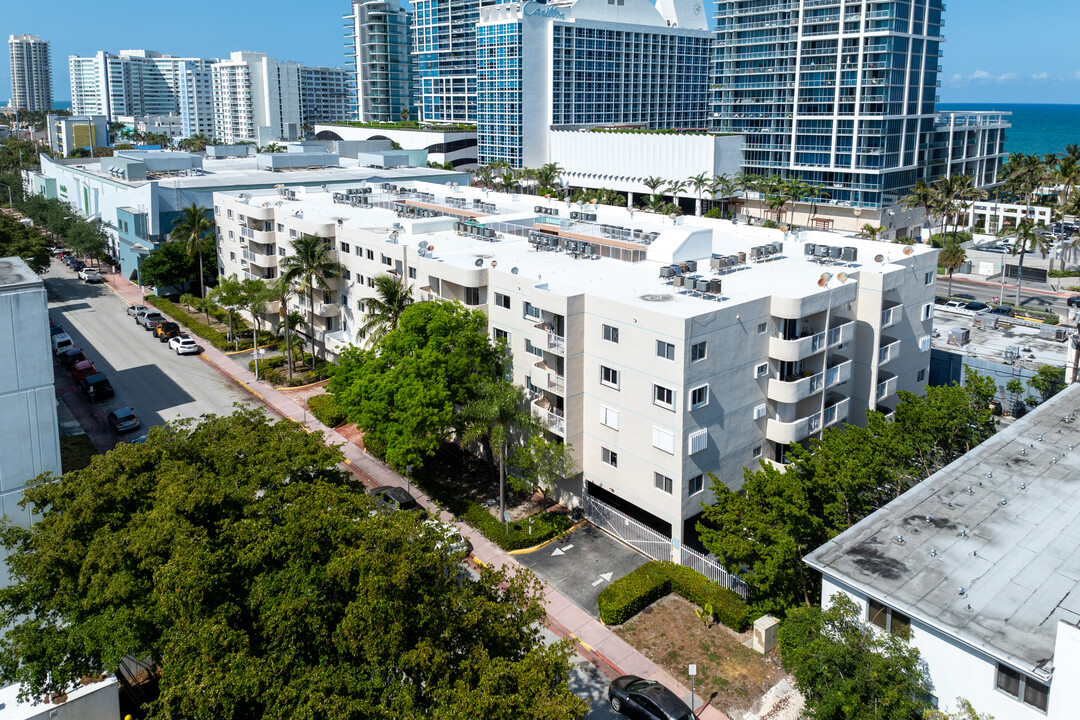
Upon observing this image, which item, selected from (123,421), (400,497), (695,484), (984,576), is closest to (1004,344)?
(695,484)

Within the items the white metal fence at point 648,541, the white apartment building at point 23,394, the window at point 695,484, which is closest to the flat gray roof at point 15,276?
the white apartment building at point 23,394

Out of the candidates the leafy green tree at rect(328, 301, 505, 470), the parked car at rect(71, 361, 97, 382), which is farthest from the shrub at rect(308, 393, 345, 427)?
the parked car at rect(71, 361, 97, 382)

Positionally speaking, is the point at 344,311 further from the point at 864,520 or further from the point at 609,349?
the point at 864,520

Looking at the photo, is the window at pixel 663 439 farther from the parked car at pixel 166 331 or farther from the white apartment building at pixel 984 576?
the parked car at pixel 166 331

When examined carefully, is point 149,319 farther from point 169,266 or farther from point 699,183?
point 699,183

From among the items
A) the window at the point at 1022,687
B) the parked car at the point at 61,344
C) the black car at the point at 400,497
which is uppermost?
the parked car at the point at 61,344

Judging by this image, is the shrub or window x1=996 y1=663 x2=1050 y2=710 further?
the shrub

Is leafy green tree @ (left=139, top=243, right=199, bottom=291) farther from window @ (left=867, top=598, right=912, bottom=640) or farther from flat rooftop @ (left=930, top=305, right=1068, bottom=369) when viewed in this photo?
window @ (left=867, top=598, right=912, bottom=640)
